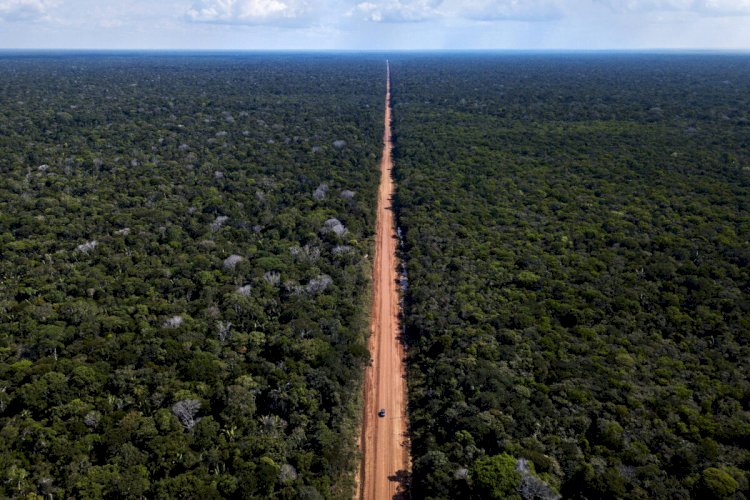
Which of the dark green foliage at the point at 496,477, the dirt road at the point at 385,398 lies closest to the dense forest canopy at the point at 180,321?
the dirt road at the point at 385,398

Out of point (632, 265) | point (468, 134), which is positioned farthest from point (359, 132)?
point (632, 265)

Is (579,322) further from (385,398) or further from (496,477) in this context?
(496,477)

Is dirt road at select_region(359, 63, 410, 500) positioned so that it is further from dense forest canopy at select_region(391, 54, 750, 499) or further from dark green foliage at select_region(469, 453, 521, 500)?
dark green foliage at select_region(469, 453, 521, 500)

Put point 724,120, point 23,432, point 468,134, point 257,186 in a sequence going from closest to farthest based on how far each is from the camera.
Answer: point 23,432 → point 257,186 → point 468,134 → point 724,120

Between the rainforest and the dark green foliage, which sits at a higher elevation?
the rainforest

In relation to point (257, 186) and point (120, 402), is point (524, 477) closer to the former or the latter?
point (120, 402)

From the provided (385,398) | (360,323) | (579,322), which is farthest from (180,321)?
(579,322)

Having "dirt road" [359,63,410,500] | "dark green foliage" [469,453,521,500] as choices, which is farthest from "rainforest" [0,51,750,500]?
"dirt road" [359,63,410,500]
